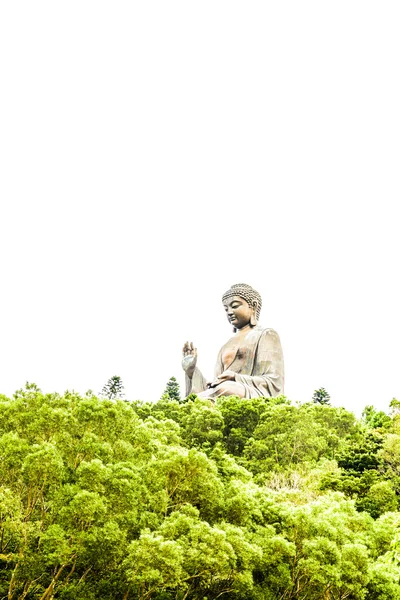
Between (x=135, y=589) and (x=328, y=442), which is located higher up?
(x=328, y=442)

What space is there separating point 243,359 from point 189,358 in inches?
93.9

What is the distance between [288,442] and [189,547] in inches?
466

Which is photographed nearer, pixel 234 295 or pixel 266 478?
pixel 266 478

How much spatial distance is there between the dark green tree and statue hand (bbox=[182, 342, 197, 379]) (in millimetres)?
13569

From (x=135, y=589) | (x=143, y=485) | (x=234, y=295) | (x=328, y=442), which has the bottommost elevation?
(x=135, y=589)

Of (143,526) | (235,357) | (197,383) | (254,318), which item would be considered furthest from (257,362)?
(143,526)

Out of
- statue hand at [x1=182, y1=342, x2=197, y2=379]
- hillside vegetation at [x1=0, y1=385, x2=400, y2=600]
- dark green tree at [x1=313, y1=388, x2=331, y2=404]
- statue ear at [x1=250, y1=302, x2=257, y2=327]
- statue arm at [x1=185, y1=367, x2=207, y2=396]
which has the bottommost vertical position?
hillside vegetation at [x1=0, y1=385, x2=400, y2=600]

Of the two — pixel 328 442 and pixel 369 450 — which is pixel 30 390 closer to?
pixel 369 450

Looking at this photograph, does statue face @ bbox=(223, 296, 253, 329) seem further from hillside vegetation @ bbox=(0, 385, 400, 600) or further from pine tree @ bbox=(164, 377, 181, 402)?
hillside vegetation @ bbox=(0, 385, 400, 600)

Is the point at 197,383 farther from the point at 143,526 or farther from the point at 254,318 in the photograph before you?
the point at 143,526

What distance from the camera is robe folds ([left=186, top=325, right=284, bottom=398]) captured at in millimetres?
27266

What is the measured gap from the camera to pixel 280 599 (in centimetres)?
903

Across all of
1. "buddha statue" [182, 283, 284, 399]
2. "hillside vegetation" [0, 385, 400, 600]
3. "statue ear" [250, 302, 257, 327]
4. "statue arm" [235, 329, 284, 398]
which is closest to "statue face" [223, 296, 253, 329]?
"buddha statue" [182, 283, 284, 399]

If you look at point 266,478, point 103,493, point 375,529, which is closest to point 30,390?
point 103,493
